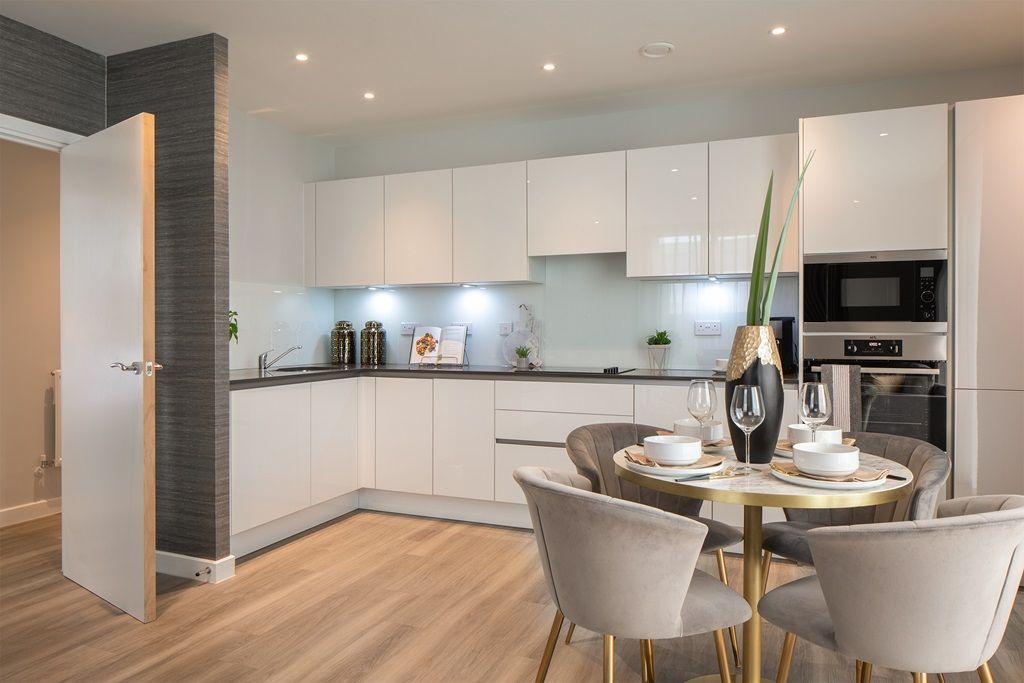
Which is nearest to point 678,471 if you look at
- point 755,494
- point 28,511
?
point 755,494

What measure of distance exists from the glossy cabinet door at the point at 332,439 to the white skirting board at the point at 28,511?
72.4 inches

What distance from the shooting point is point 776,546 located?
2.20 m

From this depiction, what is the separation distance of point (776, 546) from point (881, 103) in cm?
276

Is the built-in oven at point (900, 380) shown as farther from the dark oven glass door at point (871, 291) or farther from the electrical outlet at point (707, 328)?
the electrical outlet at point (707, 328)

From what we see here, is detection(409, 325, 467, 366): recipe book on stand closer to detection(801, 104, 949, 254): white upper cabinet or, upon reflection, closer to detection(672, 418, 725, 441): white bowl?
detection(801, 104, 949, 254): white upper cabinet

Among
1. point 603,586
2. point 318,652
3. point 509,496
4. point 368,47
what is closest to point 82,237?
point 368,47

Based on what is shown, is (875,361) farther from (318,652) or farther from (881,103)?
(318,652)

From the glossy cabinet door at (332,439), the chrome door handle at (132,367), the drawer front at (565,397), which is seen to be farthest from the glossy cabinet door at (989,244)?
the chrome door handle at (132,367)

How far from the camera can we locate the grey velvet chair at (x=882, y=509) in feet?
5.55

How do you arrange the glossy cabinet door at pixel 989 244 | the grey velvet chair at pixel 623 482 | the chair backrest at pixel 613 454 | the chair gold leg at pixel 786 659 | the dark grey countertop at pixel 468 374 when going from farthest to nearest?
the dark grey countertop at pixel 468 374 → the glossy cabinet door at pixel 989 244 → the chair backrest at pixel 613 454 → the grey velvet chair at pixel 623 482 → the chair gold leg at pixel 786 659

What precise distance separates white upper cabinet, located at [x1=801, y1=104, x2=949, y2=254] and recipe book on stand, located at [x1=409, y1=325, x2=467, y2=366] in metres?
2.25

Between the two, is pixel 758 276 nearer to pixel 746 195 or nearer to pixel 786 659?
pixel 786 659

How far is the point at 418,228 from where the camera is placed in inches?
174

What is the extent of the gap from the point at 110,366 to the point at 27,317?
6.56ft
